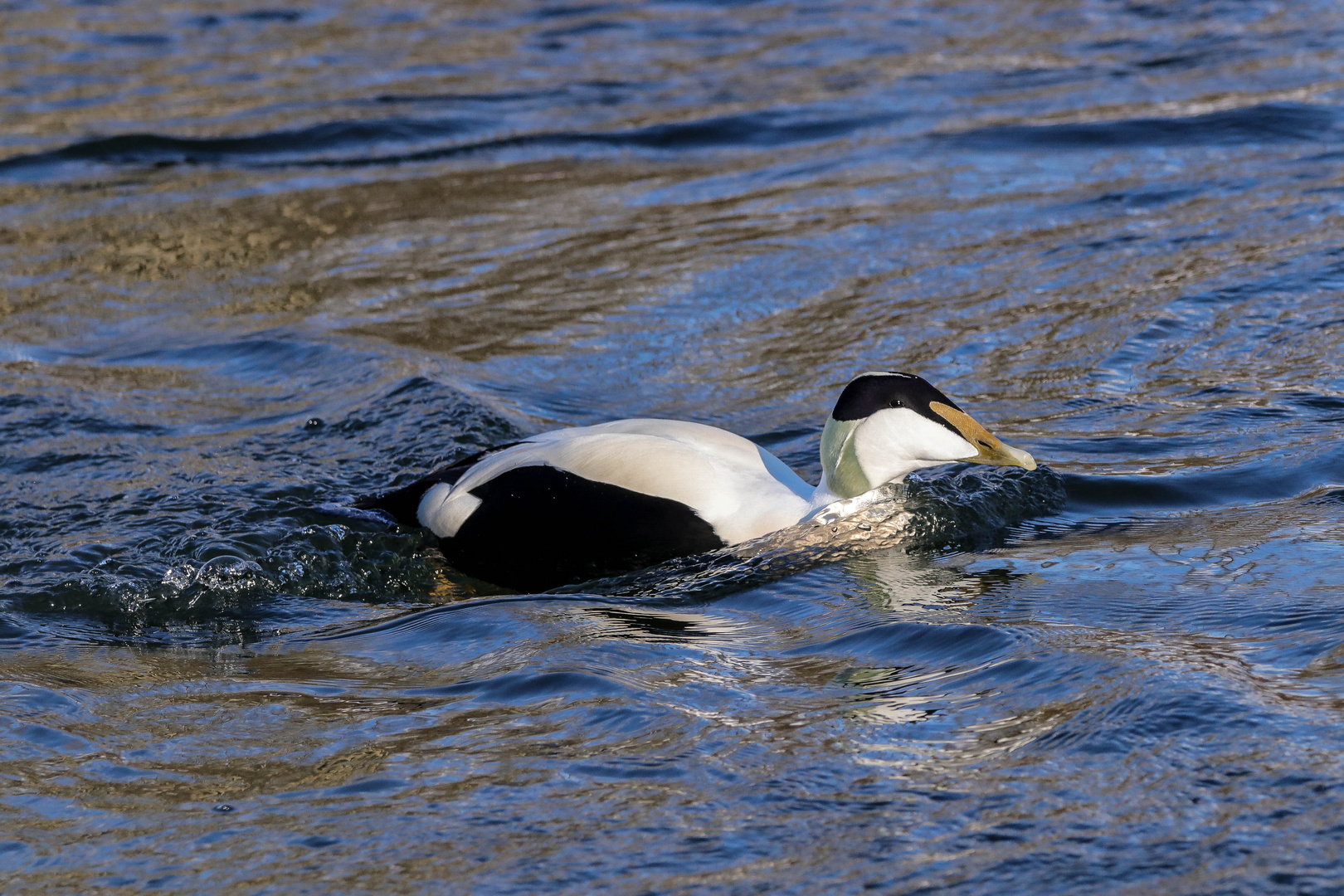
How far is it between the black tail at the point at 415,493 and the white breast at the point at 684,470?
0.56 feet

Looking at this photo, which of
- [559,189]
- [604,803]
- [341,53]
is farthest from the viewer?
[341,53]

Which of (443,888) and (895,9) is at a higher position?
(895,9)

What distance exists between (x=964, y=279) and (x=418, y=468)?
2.80 metres

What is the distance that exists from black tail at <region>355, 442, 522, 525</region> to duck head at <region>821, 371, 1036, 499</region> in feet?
3.51

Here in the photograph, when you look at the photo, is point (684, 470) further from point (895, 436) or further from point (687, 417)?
point (687, 417)

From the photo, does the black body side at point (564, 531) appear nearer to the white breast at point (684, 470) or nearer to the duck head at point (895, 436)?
→ the white breast at point (684, 470)

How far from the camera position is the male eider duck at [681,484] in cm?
429

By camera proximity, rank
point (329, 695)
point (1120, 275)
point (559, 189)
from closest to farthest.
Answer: point (329, 695) → point (1120, 275) → point (559, 189)

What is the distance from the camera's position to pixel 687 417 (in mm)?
5969

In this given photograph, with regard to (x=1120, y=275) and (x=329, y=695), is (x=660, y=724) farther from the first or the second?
(x=1120, y=275)

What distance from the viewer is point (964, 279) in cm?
712

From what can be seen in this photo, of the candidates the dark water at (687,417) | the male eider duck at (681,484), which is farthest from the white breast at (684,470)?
the dark water at (687,417)

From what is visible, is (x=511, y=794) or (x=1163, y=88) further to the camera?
(x=1163, y=88)

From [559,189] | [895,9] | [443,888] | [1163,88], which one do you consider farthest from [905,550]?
[895,9]
